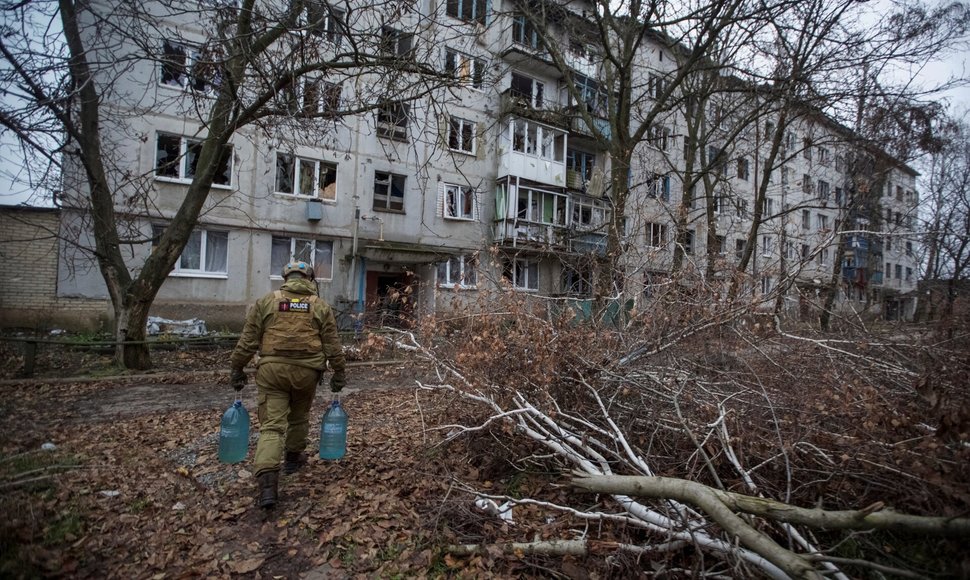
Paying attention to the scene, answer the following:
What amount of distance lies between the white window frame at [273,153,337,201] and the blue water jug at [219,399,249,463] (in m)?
13.6

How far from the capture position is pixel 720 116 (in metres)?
13.5

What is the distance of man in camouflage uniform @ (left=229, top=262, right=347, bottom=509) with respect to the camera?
3.82 m

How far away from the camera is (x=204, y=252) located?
1502cm

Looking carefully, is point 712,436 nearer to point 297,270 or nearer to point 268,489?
point 268,489

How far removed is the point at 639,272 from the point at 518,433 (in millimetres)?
3321

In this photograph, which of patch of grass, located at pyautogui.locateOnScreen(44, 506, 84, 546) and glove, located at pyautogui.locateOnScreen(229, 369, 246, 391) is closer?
patch of grass, located at pyautogui.locateOnScreen(44, 506, 84, 546)

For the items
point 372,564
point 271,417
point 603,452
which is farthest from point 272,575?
point 603,452

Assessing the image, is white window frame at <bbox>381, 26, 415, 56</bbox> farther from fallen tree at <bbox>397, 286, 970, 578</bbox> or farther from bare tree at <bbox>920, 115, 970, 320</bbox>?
bare tree at <bbox>920, 115, 970, 320</bbox>

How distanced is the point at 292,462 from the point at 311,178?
47.7ft

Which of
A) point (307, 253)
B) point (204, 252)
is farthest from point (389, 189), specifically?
point (204, 252)

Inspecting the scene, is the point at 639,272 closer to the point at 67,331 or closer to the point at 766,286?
the point at 766,286

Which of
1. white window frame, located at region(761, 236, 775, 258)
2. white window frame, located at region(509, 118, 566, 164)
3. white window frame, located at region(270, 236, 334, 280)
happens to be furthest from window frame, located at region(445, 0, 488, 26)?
white window frame, located at region(509, 118, 566, 164)

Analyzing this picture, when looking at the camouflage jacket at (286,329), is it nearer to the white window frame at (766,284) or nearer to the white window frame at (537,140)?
the white window frame at (766,284)

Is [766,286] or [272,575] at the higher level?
[766,286]
